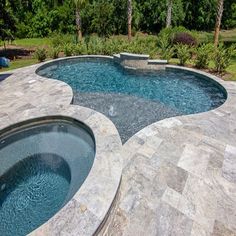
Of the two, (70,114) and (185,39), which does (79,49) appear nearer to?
(185,39)

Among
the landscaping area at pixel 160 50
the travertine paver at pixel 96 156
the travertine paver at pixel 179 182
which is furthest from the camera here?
the landscaping area at pixel 160 50

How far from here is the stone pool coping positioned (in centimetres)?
446

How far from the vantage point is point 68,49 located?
58.4ft

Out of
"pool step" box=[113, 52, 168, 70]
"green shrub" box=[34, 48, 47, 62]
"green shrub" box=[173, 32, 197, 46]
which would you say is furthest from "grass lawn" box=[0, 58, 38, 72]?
"green shrub" box=[173, 32, 197, 46]

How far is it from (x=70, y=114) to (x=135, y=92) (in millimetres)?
4618

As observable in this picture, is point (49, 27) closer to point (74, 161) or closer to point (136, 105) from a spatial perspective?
point (136, 105)

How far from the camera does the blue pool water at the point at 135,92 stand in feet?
32.0

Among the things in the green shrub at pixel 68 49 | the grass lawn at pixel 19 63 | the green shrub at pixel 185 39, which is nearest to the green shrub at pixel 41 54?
the grass lawn at pixel 19 63

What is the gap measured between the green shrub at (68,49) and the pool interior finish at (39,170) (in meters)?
10.7

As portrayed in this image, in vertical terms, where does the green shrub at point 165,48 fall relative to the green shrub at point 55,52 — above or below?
above

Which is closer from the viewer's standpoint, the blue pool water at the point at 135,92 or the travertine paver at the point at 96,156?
the travertine paver at the point at 96,156

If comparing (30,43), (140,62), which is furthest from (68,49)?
(30,43)

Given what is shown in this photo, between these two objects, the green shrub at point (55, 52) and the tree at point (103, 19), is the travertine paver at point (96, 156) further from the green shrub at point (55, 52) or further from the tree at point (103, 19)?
the tree at point (103, 19)

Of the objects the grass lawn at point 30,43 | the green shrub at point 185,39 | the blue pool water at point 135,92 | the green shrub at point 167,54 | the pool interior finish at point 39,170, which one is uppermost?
the green shrub at point 185,39
